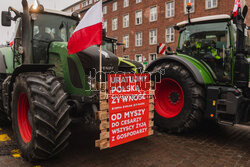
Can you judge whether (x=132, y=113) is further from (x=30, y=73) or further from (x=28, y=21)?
(x=28, y=21)

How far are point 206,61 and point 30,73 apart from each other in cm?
354

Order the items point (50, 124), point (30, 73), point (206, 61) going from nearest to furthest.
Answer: point (50, 124), point (30, 73), point (206, 61)

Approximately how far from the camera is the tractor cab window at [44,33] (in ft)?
13.1

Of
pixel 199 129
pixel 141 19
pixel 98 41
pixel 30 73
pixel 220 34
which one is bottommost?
pixel 199 129

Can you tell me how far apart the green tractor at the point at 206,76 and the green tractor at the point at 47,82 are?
1663mm

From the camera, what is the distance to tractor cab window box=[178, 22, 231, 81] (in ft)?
13.9

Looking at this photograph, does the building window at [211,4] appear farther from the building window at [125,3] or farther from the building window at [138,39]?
the building window at [125,3]

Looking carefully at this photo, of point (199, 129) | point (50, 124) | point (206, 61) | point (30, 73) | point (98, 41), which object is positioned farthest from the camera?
point (199, 129)

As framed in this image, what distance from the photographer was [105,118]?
286cm

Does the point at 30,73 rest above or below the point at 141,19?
below

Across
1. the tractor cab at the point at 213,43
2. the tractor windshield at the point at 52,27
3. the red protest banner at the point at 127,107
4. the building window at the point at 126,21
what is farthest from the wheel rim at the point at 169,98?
the building window at the point at 126,21

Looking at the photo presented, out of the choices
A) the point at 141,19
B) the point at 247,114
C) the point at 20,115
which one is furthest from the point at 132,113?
the point at 141,19

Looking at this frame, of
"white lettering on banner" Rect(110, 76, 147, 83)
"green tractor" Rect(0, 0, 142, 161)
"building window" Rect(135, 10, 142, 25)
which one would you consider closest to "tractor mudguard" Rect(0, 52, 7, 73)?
"green tractor" Rect(0, 0, 142, 161)

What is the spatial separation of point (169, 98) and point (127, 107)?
2169 millimetres
